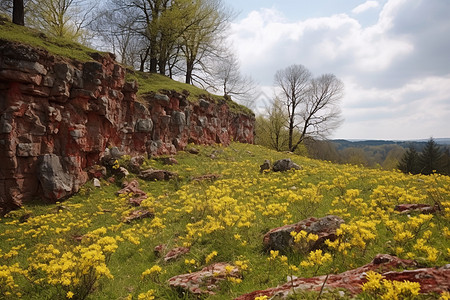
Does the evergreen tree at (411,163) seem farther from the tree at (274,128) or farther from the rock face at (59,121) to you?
the rock face at (59,121)

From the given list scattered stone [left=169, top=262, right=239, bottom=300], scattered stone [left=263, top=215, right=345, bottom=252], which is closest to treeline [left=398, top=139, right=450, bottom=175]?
scattered stone [left=263, top=215, right=345, bottom=252]

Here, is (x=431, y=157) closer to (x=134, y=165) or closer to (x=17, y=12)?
(x=134, y=165)

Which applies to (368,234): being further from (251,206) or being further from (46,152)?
(46,152)

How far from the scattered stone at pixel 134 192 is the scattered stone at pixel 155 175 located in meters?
0.90

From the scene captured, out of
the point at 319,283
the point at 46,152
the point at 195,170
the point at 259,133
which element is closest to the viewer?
the point at 319,283

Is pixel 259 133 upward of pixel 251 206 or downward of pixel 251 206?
upward

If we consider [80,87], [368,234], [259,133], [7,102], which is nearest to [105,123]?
[80,87]

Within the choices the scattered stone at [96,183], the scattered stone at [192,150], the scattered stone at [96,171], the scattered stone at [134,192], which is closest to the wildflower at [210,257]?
the scattered stone at [134,192]

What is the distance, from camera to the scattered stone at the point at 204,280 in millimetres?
4257

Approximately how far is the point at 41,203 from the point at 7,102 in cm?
498

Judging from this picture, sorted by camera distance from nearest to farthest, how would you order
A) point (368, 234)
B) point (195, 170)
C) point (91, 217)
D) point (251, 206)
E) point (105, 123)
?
point (368, 234)
point (251, 206)
point (91, 217)
point (105, 123)
point (195, 170)

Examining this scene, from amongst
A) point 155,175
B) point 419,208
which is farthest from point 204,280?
point 155,175

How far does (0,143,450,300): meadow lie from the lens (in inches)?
170

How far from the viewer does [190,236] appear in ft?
20.3
